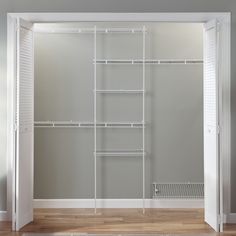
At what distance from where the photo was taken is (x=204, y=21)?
5.45 metres

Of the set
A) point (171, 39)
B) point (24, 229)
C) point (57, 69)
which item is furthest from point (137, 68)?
point (24, 229)

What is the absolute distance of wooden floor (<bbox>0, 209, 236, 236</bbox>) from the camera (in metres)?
5.07

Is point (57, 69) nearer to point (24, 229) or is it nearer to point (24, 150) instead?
point (24, 150)

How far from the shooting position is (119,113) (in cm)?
626

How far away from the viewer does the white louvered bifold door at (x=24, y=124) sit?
506cm

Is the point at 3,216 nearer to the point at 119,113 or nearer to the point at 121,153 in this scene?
the point at 121,153

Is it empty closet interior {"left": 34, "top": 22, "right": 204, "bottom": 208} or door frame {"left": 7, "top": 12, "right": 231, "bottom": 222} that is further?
empty closet interior {"left": 34, "top": 22, "right": 204, "bottom": 208}

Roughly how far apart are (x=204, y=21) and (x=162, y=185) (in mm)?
2019

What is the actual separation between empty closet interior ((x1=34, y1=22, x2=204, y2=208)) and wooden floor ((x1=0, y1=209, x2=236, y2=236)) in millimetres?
314

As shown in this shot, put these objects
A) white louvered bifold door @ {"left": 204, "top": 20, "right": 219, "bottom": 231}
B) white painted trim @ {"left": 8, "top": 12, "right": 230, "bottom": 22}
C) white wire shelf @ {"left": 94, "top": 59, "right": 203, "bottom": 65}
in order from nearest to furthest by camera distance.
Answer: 1. white louvered bifold door @ {"left": 204, "top": 20, "right": 219, "bottom": 231}
2. white painted trim @ {"left": 8, "top": 12, "right": 230, "bottom": 22}
3. white wire shelf @ {"left": 94, "top": 59, "right": 203, "bottom": 65}

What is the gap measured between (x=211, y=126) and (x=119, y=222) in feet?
4.49

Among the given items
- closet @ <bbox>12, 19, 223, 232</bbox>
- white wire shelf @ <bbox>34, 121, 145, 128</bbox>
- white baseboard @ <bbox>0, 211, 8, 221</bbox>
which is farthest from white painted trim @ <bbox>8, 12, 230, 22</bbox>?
white baseboard @ <bbox>0, 211, 8, 221</bbox>

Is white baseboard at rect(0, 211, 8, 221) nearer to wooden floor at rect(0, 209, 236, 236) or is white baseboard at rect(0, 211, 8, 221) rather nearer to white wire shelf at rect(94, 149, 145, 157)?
wooden floor at rect(0, 209, 236, 236)

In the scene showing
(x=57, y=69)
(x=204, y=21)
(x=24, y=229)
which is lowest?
(x=24, y=229)
